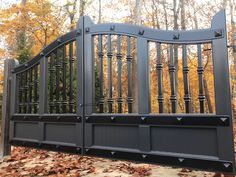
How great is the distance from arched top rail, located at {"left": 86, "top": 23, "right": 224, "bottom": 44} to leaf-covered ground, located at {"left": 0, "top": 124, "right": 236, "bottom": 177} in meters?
1.71

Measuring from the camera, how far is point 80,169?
12.5 ft

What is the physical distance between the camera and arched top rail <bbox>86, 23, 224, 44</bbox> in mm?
2488

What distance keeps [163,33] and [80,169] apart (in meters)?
2.39

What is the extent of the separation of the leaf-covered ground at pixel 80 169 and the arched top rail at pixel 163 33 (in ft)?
5.62

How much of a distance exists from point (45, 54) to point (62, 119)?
1114mm

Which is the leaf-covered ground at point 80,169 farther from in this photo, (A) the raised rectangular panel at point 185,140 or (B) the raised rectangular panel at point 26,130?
(A) the raised rectangular panel at point 185,140

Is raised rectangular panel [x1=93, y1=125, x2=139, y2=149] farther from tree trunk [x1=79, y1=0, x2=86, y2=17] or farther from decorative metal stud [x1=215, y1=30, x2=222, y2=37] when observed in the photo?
tree trunk [x1=79, y1=0, x2=86, y2=17]

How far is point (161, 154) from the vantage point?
267 cm

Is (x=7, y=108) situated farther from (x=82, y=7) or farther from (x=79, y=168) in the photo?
(x=82, y=7)

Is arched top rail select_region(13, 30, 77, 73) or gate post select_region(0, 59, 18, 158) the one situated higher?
arched top rail select_region(13, 30, 77, 73)

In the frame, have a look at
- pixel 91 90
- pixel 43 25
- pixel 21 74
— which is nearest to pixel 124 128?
pixel 91 90

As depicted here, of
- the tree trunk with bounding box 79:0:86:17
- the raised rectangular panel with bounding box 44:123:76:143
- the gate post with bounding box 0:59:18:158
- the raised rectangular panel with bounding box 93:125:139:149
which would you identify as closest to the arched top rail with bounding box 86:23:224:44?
the raised rectangular panel with bounding box 93:125:139:149

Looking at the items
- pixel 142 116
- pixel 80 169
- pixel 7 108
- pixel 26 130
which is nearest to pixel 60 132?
pixel 80 169

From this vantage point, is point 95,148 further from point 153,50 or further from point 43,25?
point 153,50
